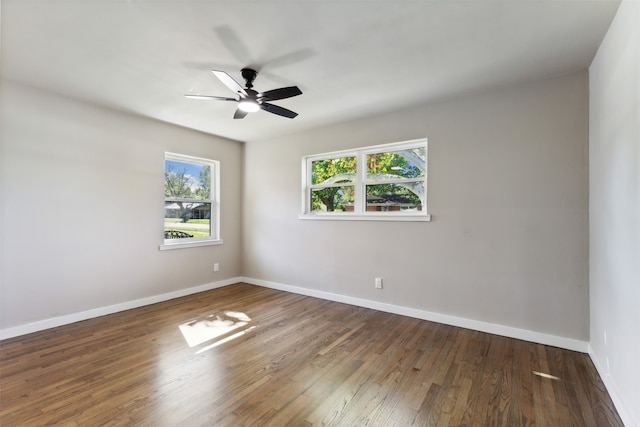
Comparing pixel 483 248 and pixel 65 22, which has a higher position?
pixel 65 22

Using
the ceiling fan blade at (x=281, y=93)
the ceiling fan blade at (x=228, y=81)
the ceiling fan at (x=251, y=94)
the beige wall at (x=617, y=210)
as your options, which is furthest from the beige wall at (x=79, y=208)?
the beige wall at (x=617, y=210)

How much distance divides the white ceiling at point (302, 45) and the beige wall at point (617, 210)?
0.26 metres

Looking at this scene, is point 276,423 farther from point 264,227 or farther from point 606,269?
point 264,227

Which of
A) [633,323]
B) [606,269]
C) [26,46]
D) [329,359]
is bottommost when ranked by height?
[329,359]

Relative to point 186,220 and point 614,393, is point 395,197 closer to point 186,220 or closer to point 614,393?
point 614,393

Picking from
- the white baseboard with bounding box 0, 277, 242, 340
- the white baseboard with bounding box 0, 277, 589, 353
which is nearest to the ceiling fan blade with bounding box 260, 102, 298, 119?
the white baseboard with bounding box 0, 277, 589, 353

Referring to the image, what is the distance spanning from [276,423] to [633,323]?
2114 mm

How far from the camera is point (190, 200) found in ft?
15.1

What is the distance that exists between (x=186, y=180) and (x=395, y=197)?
3.18 m

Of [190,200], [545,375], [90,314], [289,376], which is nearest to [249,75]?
[289,376]

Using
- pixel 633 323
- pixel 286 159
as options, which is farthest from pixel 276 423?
pixel 286 159

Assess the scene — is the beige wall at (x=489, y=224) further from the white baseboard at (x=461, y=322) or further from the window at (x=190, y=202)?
the window at (x=190, y=202)

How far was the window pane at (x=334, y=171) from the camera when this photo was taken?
4172 mm

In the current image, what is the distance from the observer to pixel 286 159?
4.72 metres
